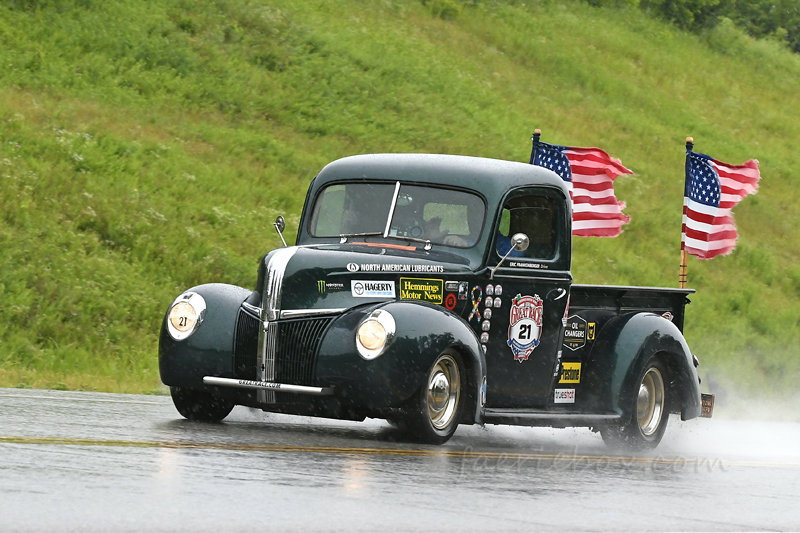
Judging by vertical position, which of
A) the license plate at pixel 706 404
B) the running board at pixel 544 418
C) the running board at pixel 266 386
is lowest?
the running board at pixel 544 418

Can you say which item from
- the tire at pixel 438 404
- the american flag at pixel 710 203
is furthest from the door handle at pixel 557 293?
the american flag at pixel 710 203

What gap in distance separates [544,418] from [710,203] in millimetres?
7326

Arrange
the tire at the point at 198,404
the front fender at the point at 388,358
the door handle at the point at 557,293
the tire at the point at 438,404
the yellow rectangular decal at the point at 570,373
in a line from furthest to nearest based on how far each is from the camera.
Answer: the yellow rectangular decal at the point at 570,373
the door handle at the point at 557,293
the tire at the point at 198,404
the tire at the point at 438,404
the front fender at the point at 388,358

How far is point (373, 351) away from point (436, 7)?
35.8 meters

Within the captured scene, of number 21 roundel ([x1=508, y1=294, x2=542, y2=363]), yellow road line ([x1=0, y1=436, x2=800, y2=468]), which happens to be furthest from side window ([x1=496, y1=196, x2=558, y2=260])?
yellow road line ([x1=0, y1=436, x2=800, y2=468])

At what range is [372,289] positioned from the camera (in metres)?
9.20

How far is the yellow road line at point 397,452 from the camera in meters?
7.54

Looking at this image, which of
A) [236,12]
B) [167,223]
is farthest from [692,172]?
[236,12]

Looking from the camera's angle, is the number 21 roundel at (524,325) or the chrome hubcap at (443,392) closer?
the chrome hubcap at (443,392)

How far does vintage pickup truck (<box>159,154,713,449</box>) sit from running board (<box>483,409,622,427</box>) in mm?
19

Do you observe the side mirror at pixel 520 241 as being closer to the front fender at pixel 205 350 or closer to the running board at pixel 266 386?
the running board at pixel 266 386

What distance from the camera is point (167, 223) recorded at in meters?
20.7

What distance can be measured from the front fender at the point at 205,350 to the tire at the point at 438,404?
1.41m

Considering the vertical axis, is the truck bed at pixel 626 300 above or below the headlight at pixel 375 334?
above
